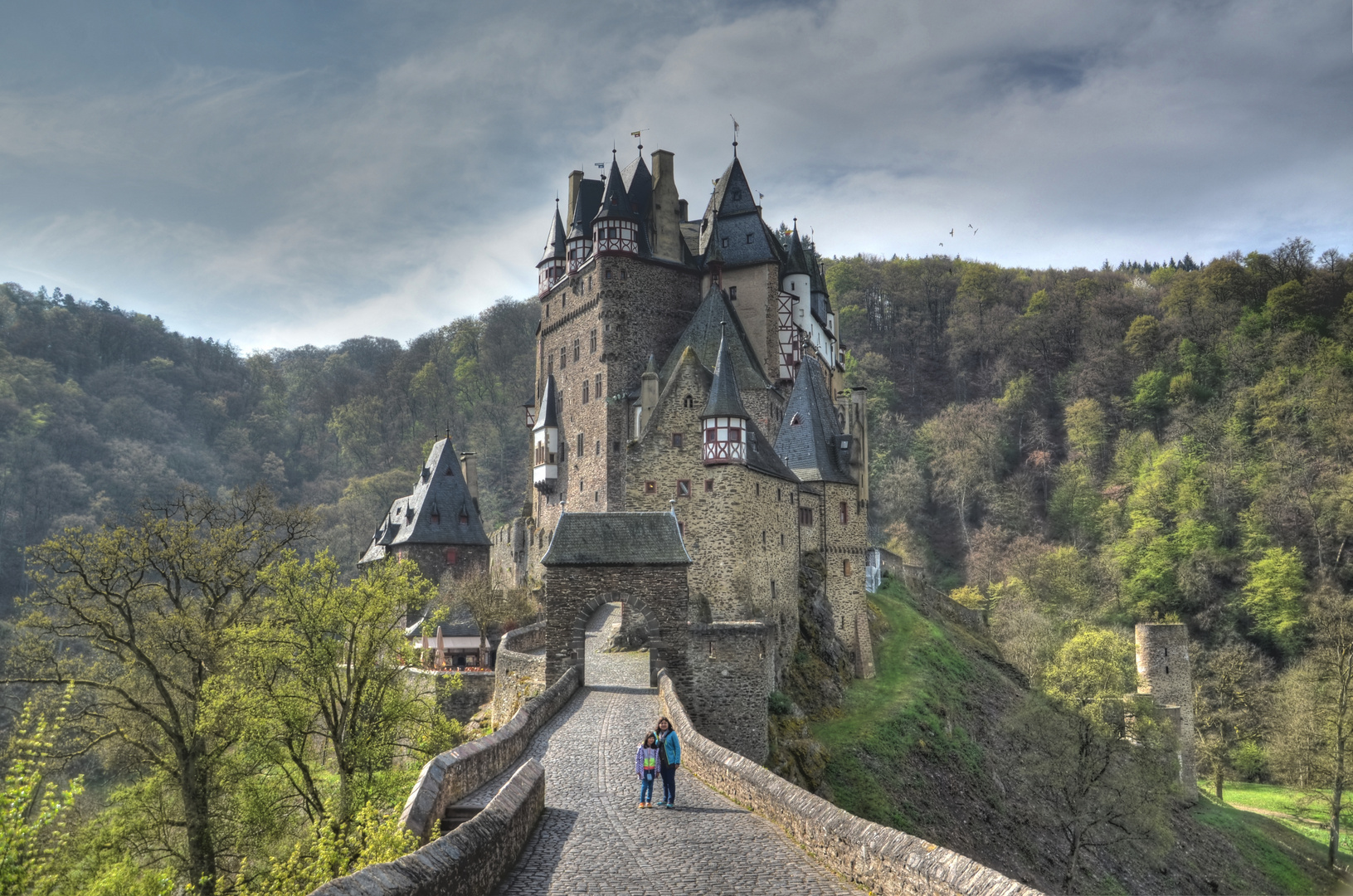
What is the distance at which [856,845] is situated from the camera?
10.3 m

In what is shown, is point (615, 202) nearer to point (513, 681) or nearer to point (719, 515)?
point (719, 515)

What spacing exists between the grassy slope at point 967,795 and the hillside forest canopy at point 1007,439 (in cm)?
353

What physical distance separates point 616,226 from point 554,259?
7832mm

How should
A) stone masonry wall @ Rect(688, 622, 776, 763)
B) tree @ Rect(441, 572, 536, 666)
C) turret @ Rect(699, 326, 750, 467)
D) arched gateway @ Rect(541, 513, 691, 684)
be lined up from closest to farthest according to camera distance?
arched gateway @ Rect(541, 513, 691, 684) → stone masonry wall @ Rect(688, 622, 776, 763) → turret @ Rect(699, 326, 750, 467) → tree @ Rect(441, 572, 536, 666)

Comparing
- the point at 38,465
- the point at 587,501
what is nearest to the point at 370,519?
the point at 38,465

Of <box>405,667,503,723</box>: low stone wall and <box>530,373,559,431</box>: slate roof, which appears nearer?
<box>405,667,503,723</box>: low stone wall

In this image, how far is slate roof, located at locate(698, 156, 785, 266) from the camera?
4797cm

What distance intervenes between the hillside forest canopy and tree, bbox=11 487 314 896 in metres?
17.3

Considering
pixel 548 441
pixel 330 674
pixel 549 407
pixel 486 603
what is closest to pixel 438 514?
pixel 548 441

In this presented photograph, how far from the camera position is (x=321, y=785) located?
27.8m

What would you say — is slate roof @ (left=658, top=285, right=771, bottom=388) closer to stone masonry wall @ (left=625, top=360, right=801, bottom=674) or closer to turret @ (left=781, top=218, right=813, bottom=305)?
turret @ (left=781, top=218, right=813, bottom=305)

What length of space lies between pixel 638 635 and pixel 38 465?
65.1 metres

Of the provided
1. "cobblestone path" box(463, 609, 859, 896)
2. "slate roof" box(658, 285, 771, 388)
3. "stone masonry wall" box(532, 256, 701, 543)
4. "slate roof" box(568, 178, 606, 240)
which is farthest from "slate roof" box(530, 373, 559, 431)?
"cobblestone path" box(463, 609, 859, 896)

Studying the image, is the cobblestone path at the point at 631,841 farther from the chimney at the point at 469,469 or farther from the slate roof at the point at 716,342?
the chimney at the point at 469,469
